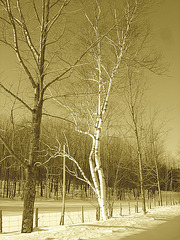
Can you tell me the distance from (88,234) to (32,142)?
2.44 metres

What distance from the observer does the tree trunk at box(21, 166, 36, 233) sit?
4.43 meters

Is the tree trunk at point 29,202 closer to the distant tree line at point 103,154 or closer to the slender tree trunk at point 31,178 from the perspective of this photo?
the slender tree trunk at point 31,178

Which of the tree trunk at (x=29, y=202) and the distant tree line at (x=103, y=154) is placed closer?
the tree trunk at (x=29, y=202)

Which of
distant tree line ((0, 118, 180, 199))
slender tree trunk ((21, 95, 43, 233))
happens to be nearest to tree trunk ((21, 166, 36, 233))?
slender tree trunk ((21, 95, 43, 233))

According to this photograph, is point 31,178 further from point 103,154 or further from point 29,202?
point 103,154

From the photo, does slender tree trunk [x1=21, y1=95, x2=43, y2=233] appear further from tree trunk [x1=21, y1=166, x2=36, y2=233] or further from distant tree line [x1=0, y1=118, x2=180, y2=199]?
distant tree line [x1=0, y1=118, x2=180, y2=199]

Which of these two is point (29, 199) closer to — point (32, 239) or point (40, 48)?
point (32, 239)

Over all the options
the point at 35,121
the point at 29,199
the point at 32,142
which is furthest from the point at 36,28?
the point at 29,199

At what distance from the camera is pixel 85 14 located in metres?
6.39

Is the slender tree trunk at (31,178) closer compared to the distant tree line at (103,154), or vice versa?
the slender tree trunk at (31,178)

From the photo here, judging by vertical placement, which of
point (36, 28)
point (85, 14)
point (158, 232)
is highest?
point (85, 14)

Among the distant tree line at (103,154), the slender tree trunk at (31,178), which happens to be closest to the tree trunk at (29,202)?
the slender tree trunk at (31,178)

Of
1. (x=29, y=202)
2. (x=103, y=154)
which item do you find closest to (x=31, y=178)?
(x=29, y=202)

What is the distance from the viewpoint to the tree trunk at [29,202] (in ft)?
14.5
